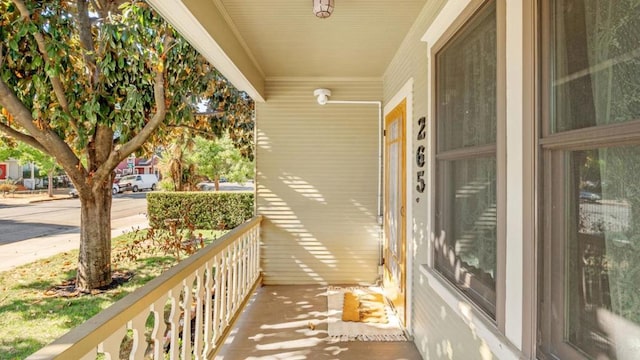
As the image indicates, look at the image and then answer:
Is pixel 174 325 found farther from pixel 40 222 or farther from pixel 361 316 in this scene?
pixel 40 222

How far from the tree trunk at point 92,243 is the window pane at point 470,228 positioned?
17.3 feet

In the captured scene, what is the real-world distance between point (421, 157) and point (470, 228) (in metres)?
1.00

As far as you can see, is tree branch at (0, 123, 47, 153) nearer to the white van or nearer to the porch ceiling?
the porch ceiling

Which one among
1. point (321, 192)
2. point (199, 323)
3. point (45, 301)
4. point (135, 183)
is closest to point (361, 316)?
point (321, 192)

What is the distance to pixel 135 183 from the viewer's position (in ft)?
90.1

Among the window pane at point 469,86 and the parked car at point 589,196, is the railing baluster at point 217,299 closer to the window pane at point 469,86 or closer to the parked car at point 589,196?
the window pane at point 469,86

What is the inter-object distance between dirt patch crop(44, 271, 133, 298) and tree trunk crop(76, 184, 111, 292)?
9 centimetres

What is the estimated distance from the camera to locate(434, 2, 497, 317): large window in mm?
1678

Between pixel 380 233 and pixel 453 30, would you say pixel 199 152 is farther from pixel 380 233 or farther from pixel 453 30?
pixel 453 30


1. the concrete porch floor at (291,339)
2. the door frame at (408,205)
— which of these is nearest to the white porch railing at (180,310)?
the concrete porch floor at (291,339)

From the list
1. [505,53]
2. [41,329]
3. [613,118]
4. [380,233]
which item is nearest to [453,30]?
[505,53]

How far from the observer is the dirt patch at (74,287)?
5.32 m

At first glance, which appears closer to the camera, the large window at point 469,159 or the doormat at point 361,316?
the large window at point 469,159

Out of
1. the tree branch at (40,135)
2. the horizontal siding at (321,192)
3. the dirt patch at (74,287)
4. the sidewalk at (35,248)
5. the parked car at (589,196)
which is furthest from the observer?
the sidewalk at (35,248)
